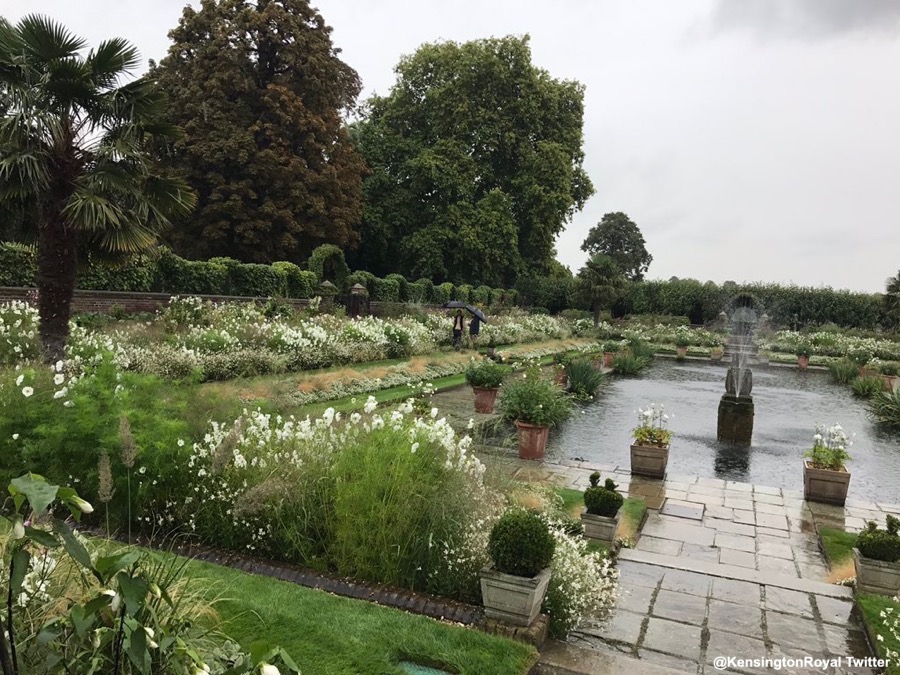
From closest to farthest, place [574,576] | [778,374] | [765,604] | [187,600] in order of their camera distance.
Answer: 1. [187,600]
2. [574,576]
3. [765,604]
4. [778,374]

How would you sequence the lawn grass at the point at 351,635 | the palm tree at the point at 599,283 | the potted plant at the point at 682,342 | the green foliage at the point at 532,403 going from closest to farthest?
the lawn grass at the point at 351,635
the green foliage at the point at 532,403
the potted plant at the point at 682,342
the palm tree at the point at 599,283

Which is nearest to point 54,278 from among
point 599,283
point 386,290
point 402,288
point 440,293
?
point 386,290

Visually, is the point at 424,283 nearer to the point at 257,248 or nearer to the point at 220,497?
the point at 257,248

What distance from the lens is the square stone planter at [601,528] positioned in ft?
18.1

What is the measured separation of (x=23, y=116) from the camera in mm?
9148

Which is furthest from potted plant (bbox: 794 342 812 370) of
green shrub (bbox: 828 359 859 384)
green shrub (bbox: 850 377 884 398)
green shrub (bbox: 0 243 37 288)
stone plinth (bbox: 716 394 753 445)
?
green shrub (bbox: 0 243 37 288)

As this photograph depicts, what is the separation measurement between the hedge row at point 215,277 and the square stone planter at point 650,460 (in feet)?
28.8

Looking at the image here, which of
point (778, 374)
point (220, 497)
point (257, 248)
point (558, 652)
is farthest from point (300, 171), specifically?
point (558, 652)

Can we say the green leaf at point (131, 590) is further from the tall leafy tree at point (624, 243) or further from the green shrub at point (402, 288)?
the tall leafy tree at point (624, 243)

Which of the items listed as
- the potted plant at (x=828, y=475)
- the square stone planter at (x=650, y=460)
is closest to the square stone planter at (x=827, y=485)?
the potted plant at (x=828, y=475)

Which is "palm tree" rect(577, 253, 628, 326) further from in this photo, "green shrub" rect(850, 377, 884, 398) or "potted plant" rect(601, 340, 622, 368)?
"green shrub" rect(850, 377, 884, 398)

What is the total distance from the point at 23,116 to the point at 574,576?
9.70 metres

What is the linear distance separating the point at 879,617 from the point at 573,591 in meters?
1.98

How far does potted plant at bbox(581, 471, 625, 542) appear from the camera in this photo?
217 inches
